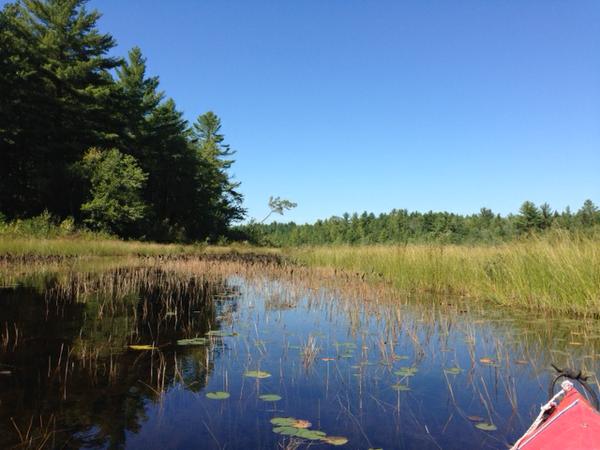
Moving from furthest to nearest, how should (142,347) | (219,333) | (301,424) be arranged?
(219,333)
(142,347)
(301,424)

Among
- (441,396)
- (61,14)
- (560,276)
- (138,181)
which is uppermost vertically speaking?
(61,14)

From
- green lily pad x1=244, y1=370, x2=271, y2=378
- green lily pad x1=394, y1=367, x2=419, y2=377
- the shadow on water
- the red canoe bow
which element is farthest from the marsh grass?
the red canoe bow

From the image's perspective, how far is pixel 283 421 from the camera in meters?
3.09

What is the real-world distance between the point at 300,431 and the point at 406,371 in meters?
1.91

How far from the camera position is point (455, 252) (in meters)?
12.0

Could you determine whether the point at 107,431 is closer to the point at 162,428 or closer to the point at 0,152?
the point at 162,428

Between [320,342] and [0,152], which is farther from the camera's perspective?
[0,152]

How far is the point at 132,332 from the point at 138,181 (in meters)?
22.7

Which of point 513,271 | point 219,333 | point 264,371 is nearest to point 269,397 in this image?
point 264,371

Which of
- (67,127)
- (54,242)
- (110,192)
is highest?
(67,127)

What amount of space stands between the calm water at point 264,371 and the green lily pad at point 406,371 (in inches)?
1.1

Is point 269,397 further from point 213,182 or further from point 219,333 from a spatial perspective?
point 213,182

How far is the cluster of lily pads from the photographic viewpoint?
2836mm

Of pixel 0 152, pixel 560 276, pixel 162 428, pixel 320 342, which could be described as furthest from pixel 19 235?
pixel 560 276
